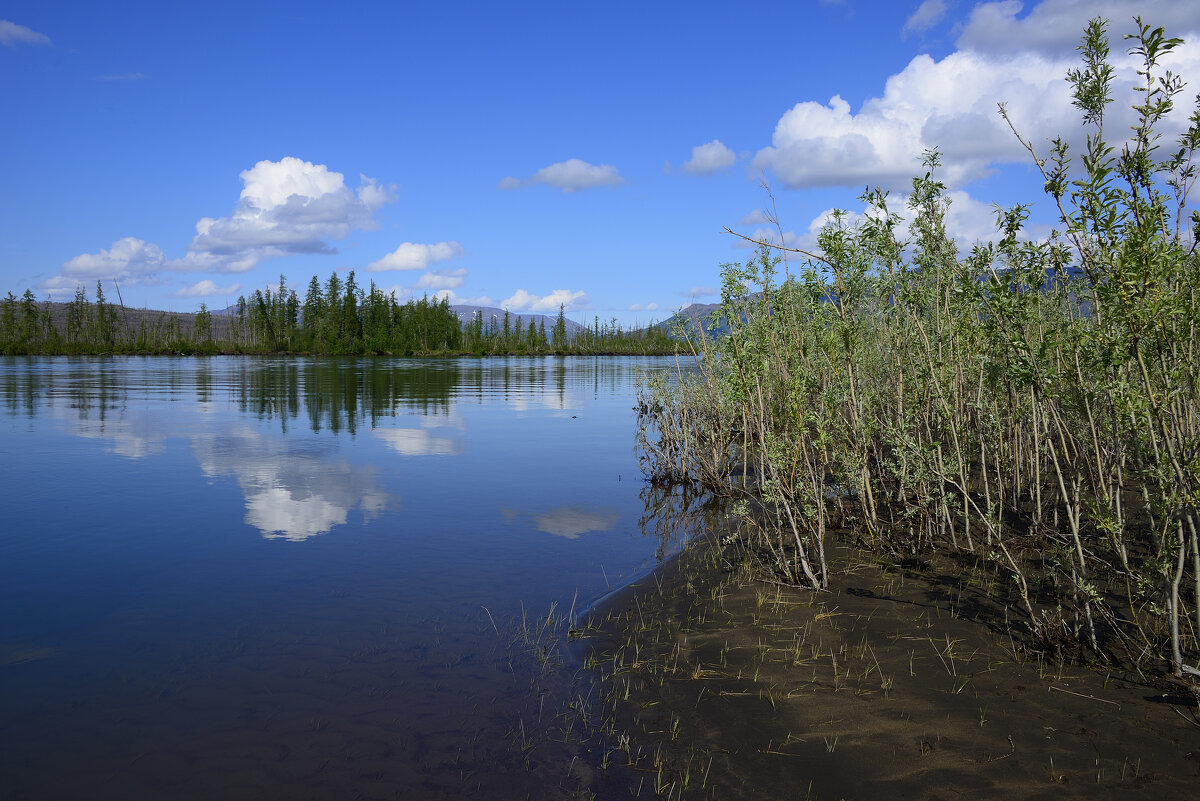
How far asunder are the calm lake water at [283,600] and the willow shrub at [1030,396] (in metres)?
3.56

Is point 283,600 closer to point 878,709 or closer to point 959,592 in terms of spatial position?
point 878,709

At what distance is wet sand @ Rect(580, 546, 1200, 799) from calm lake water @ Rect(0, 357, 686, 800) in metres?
1.26

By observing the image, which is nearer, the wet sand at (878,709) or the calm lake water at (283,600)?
the wet sand at (878,709)

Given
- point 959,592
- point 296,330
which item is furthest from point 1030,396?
point 296,330

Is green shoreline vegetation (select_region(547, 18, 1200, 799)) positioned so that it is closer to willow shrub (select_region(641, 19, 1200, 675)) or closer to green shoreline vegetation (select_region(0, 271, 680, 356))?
willow shrub (select_region(641, 19, 1200, 675))

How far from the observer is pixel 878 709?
5.74 m

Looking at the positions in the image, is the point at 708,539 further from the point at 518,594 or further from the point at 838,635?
the point at 838,635

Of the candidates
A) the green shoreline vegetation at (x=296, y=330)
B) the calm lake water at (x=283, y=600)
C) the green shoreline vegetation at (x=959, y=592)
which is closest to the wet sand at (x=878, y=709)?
the green shoreline vegetation at (x=959, y=592)

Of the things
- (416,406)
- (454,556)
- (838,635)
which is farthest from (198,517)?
(416,406)

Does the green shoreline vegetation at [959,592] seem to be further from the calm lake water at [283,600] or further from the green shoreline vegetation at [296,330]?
the green shoreline vegetation at [296,330]

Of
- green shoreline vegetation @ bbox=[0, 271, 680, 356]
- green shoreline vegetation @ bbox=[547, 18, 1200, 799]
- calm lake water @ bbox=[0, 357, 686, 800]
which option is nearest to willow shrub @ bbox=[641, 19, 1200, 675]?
green shoreline vegetation @ bbox=[547, 18, 1200, 799]

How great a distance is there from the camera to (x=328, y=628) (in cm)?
814

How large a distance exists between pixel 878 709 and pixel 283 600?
7.09 meters

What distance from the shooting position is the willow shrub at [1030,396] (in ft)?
17.5
